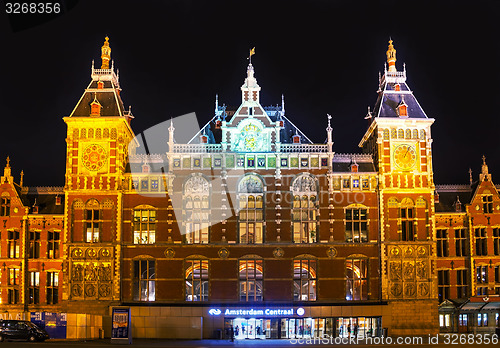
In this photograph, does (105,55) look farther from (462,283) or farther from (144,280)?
(462,283)

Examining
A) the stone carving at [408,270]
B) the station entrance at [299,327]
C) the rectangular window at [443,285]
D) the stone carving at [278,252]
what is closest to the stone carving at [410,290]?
the stone carving at [408,270]

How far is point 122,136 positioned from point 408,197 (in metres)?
23.6

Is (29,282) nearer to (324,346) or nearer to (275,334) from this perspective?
(275,334)

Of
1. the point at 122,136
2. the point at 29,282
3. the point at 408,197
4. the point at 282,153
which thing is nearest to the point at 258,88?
the point at 282,153

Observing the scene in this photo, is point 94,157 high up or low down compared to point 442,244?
up

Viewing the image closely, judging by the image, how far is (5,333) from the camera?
44.4 m

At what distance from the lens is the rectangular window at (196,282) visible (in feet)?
166

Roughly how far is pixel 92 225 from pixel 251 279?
1326 centimetres

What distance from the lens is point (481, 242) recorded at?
54.8m

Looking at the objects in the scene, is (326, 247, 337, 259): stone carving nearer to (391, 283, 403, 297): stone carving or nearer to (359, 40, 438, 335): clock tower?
(359, 40, 438, 335): clock tower

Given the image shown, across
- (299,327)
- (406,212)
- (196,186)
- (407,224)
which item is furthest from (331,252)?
(196,186)

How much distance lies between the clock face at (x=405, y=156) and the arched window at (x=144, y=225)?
65.9 feet

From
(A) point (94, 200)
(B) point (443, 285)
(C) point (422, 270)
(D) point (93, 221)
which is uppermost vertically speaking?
(A) point (94, 200)
